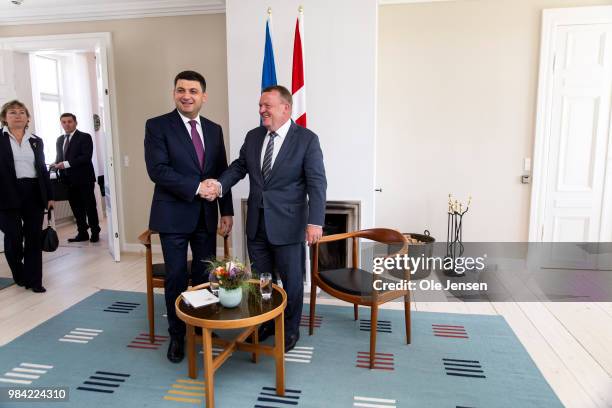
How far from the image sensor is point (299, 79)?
336cm

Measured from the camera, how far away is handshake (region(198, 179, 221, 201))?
8.25 feet

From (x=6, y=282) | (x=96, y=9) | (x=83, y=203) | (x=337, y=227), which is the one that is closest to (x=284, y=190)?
(x=337, y=227)

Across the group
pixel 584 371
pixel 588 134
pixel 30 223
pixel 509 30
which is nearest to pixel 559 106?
pixel 588 134

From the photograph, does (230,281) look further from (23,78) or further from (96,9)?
(23,78)

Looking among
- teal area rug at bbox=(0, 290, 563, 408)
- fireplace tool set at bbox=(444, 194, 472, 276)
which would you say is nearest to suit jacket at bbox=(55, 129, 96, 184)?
teal area rug at bbox=(0, 290, 563, 408)

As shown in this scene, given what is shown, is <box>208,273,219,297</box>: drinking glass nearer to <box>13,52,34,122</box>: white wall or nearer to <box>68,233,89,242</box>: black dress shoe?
<box>68,233,89,242</box>: black dress shoe

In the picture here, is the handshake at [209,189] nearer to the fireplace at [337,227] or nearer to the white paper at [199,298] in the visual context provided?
the white paper at [199,298]

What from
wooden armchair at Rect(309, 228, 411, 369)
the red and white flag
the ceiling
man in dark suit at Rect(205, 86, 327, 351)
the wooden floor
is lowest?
the wooden floor

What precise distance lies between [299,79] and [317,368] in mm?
2049

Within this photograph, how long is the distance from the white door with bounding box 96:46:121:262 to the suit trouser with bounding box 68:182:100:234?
96cm

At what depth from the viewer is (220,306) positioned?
7.28 ft

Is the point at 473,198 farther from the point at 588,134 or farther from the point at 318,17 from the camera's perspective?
the point at 318,17

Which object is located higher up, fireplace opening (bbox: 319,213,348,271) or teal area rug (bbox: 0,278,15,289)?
fireplace opening (bbox: 319,213,348,271)

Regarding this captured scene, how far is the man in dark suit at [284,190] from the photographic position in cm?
257
